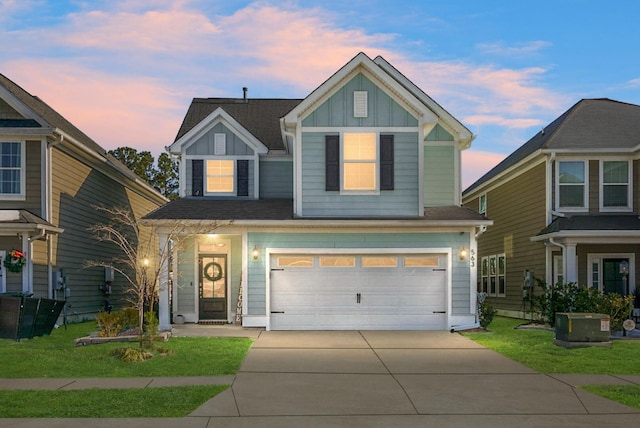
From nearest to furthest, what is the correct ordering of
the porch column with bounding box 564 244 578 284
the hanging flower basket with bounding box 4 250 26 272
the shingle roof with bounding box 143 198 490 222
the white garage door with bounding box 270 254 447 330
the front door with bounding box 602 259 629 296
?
the hanging flower basket with bounding box 4 250 26 272, the shingle roof with bounding box 143 198 490 222, the white garage door with bounding box 270 254 447 330, the porch column with bounding box 564 244 578 284, the front door with bounding box 602 259 629 296

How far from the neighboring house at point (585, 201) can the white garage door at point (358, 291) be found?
415 cm

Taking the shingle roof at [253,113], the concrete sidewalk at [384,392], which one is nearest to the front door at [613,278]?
the concrete sidewalk at [384,392]

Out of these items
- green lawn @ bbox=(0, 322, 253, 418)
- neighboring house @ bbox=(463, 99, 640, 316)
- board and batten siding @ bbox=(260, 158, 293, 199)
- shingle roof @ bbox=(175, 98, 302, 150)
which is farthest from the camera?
shingle roof @ bbox=(175, 98, 302, 150)

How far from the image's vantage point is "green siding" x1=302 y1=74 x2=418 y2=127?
1872 centimetres

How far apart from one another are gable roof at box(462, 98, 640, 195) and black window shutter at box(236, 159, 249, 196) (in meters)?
9.03

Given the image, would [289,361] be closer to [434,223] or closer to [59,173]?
[434,223]

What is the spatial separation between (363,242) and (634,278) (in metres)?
8.72

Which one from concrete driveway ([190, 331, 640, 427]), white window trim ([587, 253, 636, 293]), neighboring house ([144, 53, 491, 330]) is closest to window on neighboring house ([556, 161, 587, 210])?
white window trim ([587, 253, 636, 293])

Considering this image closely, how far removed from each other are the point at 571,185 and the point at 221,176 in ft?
35.5

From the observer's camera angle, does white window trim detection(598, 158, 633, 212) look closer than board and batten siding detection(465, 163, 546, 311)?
Yes

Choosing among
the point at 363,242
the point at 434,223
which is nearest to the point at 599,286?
the point at 434,223

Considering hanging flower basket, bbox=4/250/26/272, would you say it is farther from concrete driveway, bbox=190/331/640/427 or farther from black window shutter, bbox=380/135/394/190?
black window shutter, bbox=380/135/394/190

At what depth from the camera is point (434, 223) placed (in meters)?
18.2

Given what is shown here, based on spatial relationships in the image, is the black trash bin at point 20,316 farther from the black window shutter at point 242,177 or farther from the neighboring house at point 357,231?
the black window shutter at point 242,177
